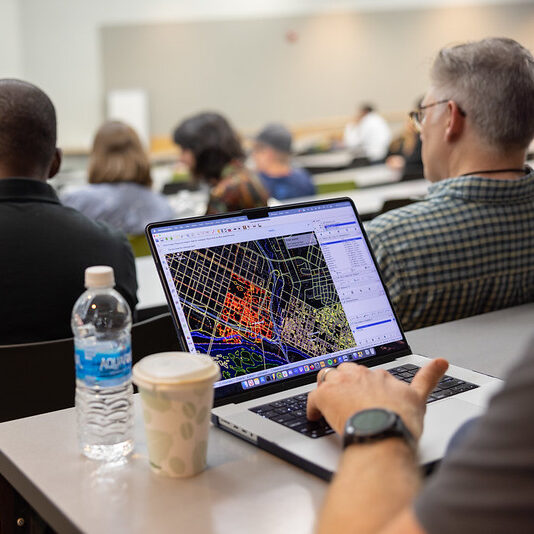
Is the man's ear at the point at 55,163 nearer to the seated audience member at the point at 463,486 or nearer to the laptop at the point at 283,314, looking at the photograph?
the laptop at the point at 283,314

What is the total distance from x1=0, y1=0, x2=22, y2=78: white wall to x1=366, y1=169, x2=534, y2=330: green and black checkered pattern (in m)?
9.22

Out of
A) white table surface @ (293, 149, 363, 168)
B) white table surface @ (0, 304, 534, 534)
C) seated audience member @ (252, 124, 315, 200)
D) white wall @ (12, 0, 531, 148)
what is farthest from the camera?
white wall @ (12, 0, 531, 148)

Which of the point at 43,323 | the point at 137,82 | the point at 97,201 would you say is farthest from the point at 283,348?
the point at 137,82

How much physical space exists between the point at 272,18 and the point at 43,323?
10.7 meters

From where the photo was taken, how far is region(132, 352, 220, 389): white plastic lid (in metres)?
0.97

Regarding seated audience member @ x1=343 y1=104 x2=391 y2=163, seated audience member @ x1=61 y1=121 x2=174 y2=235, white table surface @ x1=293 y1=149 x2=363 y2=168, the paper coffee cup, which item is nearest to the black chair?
the paper coffee cup

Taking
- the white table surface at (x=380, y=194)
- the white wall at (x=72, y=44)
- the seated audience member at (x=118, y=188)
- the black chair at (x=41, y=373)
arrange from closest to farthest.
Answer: the black chair at (x=41, y=373), the seated audience member at (x=118, y=188), the white table surface at (x=380, y=194), the white wall at (x=72, y=44)

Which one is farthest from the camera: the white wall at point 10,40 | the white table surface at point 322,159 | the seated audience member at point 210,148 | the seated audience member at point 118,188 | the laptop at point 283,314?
the white wall at point 10,40

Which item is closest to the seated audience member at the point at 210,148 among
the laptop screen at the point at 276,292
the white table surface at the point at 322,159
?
the laptop screen at the point at 276,292

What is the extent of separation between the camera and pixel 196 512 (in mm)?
927

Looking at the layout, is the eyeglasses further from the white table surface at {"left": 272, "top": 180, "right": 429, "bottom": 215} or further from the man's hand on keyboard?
the white table surface at {"left": 272, "top": 180, "right": 429, "bottom": 215}

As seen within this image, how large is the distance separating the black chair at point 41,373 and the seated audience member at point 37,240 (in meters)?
0.25

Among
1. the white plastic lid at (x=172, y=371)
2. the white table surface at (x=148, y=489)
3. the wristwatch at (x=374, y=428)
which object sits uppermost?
the white plastic lid at (x=172, y=371)

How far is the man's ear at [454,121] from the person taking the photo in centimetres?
197
